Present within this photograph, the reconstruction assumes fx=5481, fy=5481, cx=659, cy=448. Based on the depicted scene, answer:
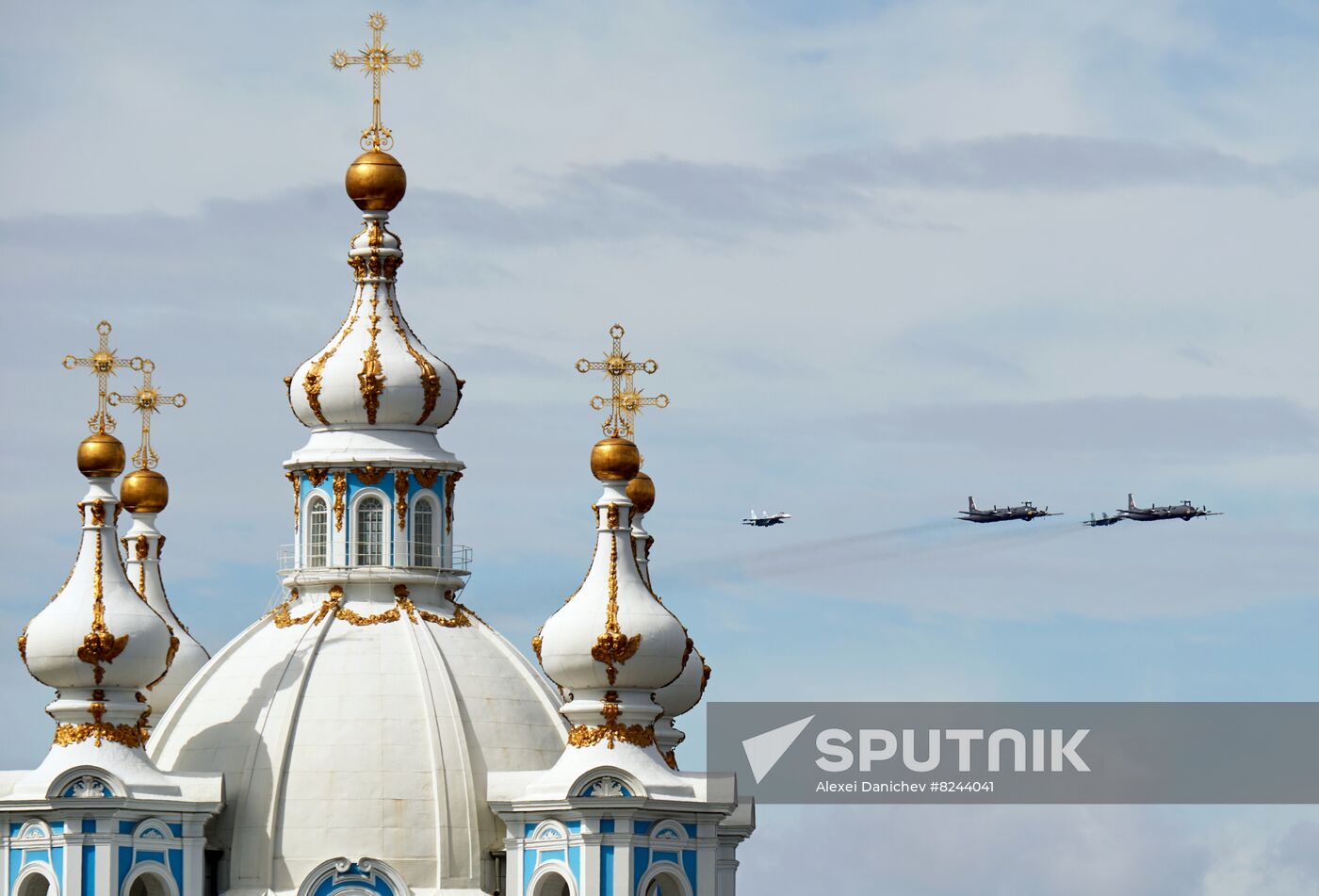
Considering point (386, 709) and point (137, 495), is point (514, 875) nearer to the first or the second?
point (386, 709)

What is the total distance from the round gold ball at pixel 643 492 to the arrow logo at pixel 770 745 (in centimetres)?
786

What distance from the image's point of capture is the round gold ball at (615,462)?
14162cm

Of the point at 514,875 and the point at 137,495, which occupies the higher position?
the point at 137,495

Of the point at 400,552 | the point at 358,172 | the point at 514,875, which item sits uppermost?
the point at 358,172

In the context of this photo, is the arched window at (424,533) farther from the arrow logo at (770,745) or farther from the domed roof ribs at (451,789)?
the arrow logo at (770,745)

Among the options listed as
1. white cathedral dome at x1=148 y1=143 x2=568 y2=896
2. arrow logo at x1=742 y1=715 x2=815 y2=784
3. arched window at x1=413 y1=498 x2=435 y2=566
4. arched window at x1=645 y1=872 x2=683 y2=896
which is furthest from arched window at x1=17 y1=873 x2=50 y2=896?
arrow logo at x1=742 y1=715 x2=815 y2=784

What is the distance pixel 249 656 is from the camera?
144 meters

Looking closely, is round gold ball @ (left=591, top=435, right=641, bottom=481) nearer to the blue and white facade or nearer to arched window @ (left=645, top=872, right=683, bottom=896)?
the blue and white facade

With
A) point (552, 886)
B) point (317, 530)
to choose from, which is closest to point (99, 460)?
point (317, 530)

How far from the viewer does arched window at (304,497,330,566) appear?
14612 cm

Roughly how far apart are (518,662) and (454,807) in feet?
18.9

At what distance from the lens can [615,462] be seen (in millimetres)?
141625

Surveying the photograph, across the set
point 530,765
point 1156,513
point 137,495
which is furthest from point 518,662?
point 1156,513

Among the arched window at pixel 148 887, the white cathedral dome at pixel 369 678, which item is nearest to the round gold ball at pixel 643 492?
the white cathedral dome at pixel 369 678
